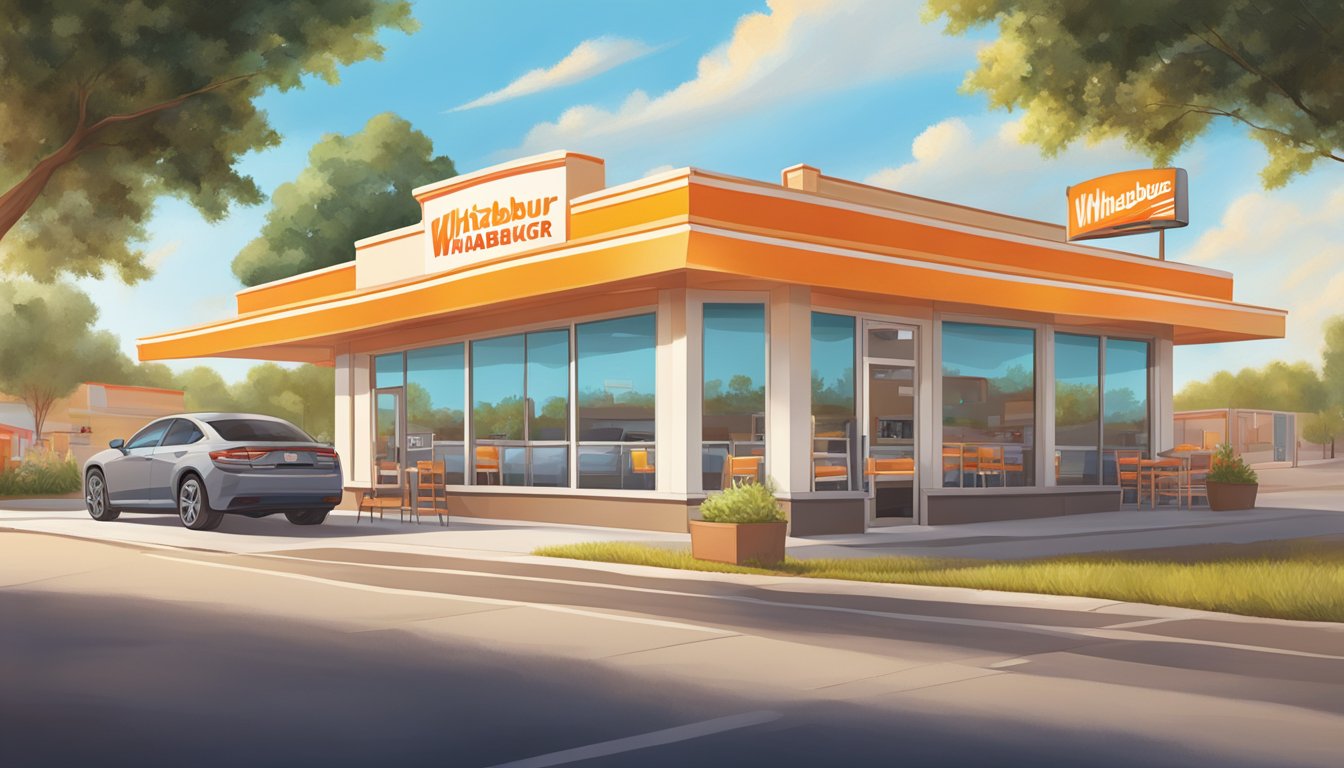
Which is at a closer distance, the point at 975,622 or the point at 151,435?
the point at 975,622

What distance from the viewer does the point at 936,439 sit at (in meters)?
21.6

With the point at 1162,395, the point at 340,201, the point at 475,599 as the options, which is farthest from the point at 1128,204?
the point at 340,201

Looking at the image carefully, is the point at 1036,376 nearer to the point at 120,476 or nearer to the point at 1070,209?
the point at 1070,209

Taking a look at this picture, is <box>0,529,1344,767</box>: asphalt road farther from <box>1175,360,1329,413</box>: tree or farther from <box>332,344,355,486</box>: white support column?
<box>1175,360,1329,413</box>: tree

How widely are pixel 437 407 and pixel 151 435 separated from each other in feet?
19.1

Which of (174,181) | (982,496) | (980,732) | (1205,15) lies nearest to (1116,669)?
(980,732)

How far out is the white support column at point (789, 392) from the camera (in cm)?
1883

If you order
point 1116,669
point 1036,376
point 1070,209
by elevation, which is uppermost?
point 1070,209

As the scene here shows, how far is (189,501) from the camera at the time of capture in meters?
18.9

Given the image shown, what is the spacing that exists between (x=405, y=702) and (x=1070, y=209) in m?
23.0

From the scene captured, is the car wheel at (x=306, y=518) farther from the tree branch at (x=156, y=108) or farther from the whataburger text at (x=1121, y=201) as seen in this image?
the whataburger text at (x=1121, y=201)

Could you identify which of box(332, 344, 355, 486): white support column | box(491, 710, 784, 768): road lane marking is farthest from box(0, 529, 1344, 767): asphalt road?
box(332, 344, 355, 486): white support column

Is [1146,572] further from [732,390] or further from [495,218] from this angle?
[495,218]

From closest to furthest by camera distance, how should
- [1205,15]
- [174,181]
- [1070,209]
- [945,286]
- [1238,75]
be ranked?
[1205,15], [1238,75], [945,286], [1070,209], [174,181]
